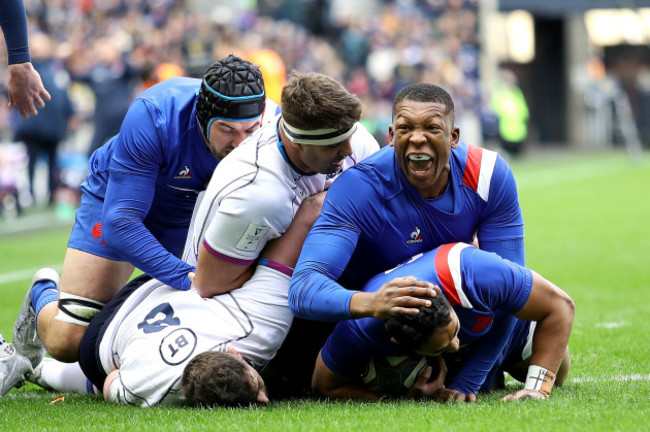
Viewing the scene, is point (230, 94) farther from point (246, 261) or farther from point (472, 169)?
point (472, 169)

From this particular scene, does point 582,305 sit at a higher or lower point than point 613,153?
higher

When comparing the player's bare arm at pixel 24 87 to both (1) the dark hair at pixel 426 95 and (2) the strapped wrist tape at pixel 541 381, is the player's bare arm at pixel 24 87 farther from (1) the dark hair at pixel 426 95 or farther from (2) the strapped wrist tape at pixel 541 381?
(2) the strapped wrist tape at pixel 541 381

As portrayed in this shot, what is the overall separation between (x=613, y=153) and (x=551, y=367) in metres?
25.4

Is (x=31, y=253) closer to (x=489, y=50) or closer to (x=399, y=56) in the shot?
(x=399, y=56)

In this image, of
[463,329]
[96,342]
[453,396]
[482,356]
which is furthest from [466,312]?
[96,342]

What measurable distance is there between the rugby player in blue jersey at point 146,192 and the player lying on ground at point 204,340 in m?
0.37

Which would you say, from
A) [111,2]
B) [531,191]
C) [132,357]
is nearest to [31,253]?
[132,357]

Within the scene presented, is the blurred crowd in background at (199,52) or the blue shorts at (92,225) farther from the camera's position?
the blurred crowd in background at (199,52)

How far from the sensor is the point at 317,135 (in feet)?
15.3

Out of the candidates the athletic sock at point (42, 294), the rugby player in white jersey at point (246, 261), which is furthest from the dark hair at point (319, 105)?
the athletic sock at point (42, 294)

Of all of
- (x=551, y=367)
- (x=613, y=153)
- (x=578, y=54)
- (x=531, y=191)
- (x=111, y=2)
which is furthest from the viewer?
(x=578, y=54)

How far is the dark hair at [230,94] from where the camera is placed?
208 inches

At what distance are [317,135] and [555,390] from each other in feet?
5.34

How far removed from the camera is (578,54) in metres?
32.1
